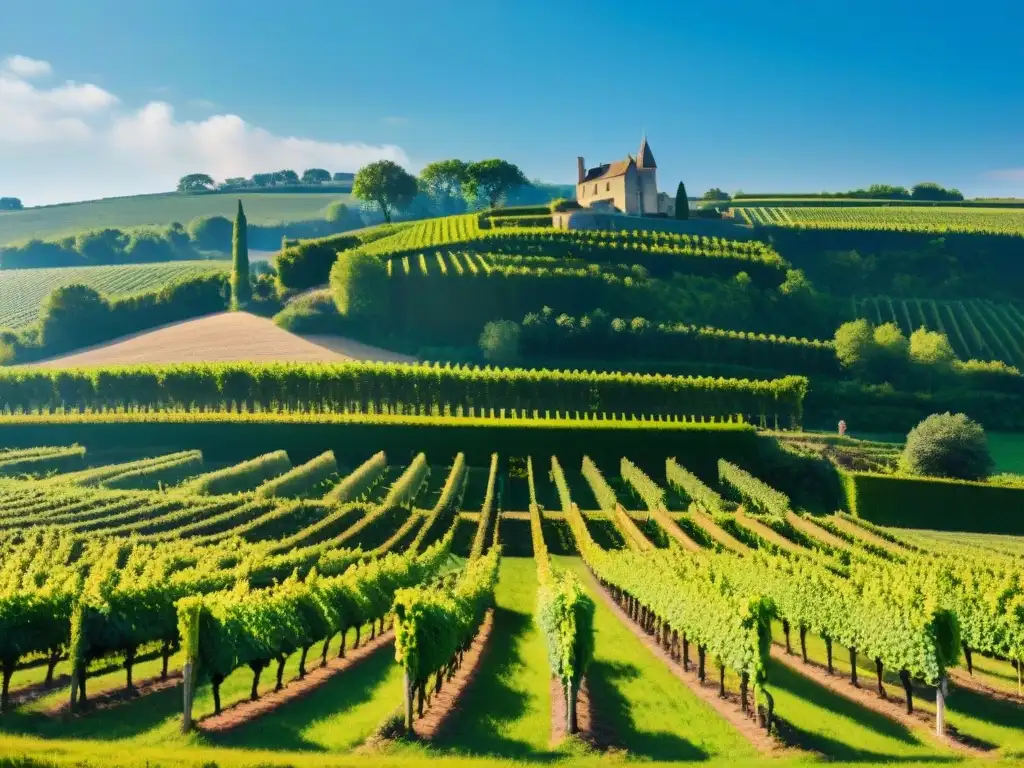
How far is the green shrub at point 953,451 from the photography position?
47.9m

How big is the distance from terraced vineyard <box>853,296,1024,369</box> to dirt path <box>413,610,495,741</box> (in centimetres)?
8397

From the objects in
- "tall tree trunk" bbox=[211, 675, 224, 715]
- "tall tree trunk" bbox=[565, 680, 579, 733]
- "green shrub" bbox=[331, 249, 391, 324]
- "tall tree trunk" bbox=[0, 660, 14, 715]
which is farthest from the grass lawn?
"green shrub" bbox=[331, 249, 391, 324]

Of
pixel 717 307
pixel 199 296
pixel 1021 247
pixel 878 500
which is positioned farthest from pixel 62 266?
pixel 1021 247

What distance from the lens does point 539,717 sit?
1925cm

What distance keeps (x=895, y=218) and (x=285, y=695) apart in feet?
444

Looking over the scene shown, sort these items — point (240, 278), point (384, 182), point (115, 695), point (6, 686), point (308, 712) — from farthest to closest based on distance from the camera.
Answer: point (384, 182) → point (240, 278) → point (115, 695) → point (6, 686) → point (308, 712)

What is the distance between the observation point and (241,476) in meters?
46.6

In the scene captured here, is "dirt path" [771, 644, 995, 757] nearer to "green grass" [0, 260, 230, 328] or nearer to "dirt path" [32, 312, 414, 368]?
"dirt path" [32, 312, 414, 368]

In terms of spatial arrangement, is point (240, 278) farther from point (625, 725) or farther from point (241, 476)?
point (625, 725)

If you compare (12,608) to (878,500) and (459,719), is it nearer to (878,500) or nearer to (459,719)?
(459,719)

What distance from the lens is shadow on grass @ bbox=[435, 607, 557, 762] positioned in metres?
17.2

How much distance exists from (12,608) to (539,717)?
12.9 meters

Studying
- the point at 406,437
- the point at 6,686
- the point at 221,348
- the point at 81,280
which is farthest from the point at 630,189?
the point at 6,686

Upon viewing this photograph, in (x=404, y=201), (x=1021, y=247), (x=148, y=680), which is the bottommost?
(x=148, y=680)
